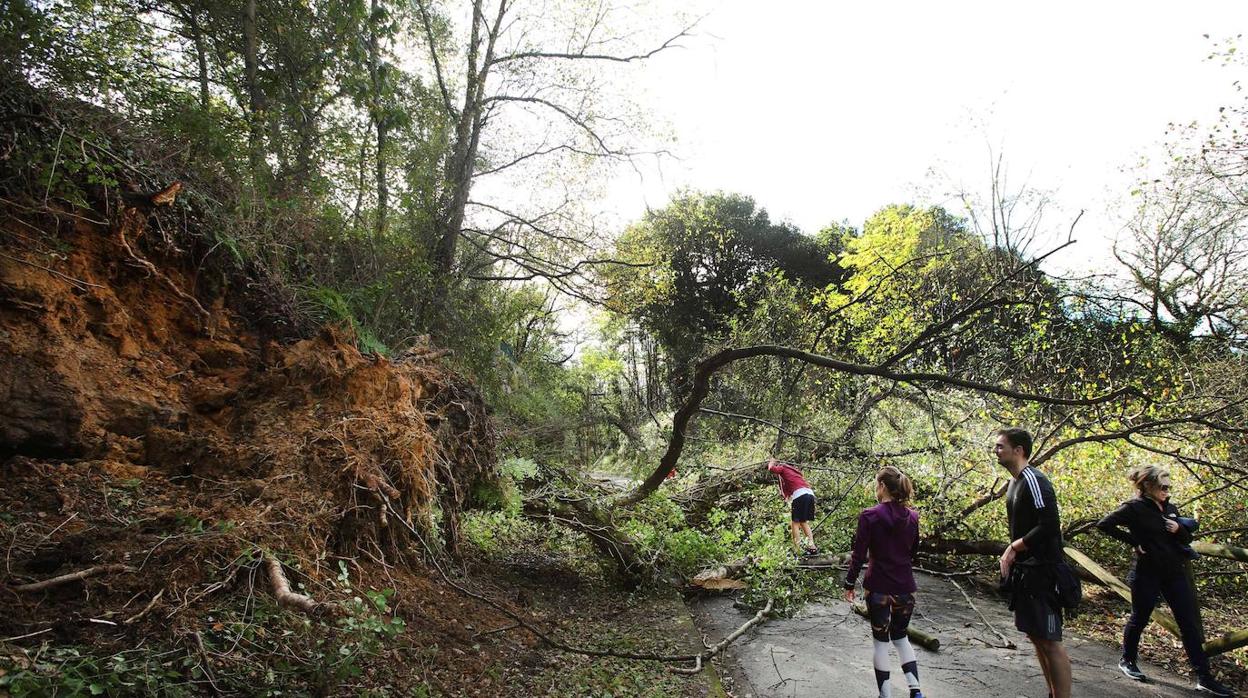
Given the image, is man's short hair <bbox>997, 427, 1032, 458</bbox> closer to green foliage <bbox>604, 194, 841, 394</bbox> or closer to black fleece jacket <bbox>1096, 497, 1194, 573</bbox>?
black fleece jacket <bbox>1096, 497, 1194, 573</bbox>

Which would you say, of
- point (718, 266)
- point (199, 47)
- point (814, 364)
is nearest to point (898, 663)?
point (814, 364)

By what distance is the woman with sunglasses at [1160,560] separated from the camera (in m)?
4.52

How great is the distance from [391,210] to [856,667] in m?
8.06

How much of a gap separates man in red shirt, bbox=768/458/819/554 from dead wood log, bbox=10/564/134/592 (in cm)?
657

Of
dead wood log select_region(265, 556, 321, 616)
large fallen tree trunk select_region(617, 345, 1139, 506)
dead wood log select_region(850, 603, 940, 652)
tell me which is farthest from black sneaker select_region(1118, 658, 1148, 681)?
dead wood log select_region(265, 556, 321, 616)

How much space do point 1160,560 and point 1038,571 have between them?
1890 millimetres

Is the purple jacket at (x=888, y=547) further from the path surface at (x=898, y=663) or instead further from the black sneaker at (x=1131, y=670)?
the black sneaker at (x=1131, y=670)

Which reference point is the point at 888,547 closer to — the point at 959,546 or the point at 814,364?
the point at 814,364

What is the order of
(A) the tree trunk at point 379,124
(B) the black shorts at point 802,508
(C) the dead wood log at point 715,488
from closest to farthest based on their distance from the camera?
(A) the tree trunk at point 379,124, (B) the black shorts at point 802,508, (C) the dead wood log at point 715,488

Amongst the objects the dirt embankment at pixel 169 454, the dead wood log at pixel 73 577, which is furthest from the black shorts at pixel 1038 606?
the dead wood log at pixel 73 577

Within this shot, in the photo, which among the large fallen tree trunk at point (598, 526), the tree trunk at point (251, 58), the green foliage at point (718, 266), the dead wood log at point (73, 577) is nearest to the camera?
the dead wood log at point (73, 577)

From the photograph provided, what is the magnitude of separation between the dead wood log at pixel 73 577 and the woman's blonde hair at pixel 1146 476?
703 centimetres

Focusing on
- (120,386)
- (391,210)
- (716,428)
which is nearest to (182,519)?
(120,386)

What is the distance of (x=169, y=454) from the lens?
371 centimetres
